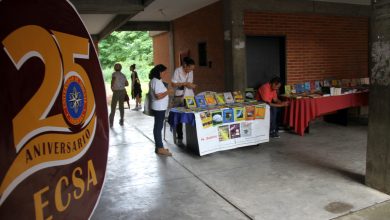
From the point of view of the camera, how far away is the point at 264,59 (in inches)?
328

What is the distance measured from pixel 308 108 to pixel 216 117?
2.25 metres

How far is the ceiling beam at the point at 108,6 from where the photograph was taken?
21.7 feet

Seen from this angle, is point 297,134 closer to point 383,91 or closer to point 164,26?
point 383,91

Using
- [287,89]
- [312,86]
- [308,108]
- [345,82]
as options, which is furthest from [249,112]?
[345,82]

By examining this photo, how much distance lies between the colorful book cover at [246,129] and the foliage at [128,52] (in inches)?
898

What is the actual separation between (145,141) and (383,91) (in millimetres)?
4678

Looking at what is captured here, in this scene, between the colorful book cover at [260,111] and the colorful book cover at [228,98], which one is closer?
the colorful book cover at [260,111]

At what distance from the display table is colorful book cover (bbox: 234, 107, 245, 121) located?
0.06 meters

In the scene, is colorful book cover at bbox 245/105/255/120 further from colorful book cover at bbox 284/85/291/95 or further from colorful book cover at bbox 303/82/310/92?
colorful book cover at bbox 303/82/310/92

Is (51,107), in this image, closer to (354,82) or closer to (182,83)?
(182,83)

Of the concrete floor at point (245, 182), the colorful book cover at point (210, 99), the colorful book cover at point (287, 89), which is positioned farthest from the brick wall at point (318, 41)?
the concrete floor at point (245, 182)

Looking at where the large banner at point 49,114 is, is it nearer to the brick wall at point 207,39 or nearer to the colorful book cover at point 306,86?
the brick wall at point 207,39

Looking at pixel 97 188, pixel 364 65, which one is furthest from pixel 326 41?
pixel 97 188

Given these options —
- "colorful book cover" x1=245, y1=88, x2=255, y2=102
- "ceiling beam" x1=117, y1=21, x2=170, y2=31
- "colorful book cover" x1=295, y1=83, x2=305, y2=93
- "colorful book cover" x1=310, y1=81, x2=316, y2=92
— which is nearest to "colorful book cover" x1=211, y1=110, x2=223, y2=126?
"colorful book cover" x1=245, y1=88, x2=255, y2=102
